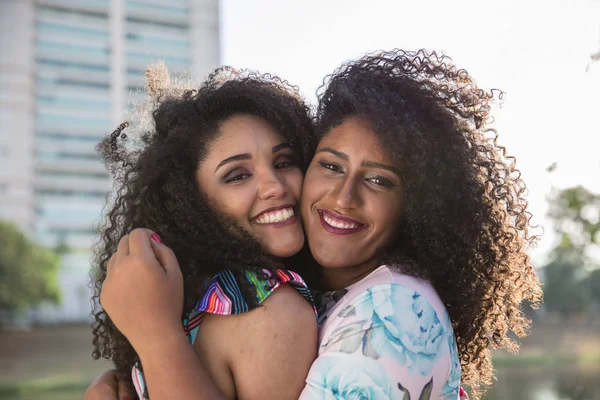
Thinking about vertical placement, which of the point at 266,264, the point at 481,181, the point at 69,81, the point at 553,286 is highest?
the point at 69,81

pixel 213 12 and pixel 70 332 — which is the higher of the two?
pixel 213 12

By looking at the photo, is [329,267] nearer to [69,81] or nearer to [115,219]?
[115,219]

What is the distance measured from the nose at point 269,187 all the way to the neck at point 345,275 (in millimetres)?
357

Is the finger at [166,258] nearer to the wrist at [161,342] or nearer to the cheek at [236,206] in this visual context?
the wrist at [161,342]

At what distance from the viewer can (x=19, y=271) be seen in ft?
110

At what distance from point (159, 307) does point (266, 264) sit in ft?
1.43

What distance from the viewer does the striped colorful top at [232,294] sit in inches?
74.7

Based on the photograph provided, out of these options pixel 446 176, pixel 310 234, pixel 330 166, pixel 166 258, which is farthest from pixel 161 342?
pixel 446 176

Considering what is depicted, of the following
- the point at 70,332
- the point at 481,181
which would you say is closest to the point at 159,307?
the point at 481,181

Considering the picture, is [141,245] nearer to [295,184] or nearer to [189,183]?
[189,183]

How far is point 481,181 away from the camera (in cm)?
236

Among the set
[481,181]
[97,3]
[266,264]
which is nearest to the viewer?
[266,264]

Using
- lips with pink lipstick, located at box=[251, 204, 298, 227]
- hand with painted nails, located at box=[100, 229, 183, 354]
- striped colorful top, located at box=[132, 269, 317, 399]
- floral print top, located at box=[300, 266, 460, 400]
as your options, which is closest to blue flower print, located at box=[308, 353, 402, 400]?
floral print top, located at box=[300, 266, 460, 400]

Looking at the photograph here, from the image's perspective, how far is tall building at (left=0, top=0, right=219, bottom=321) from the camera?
54.4 meters
